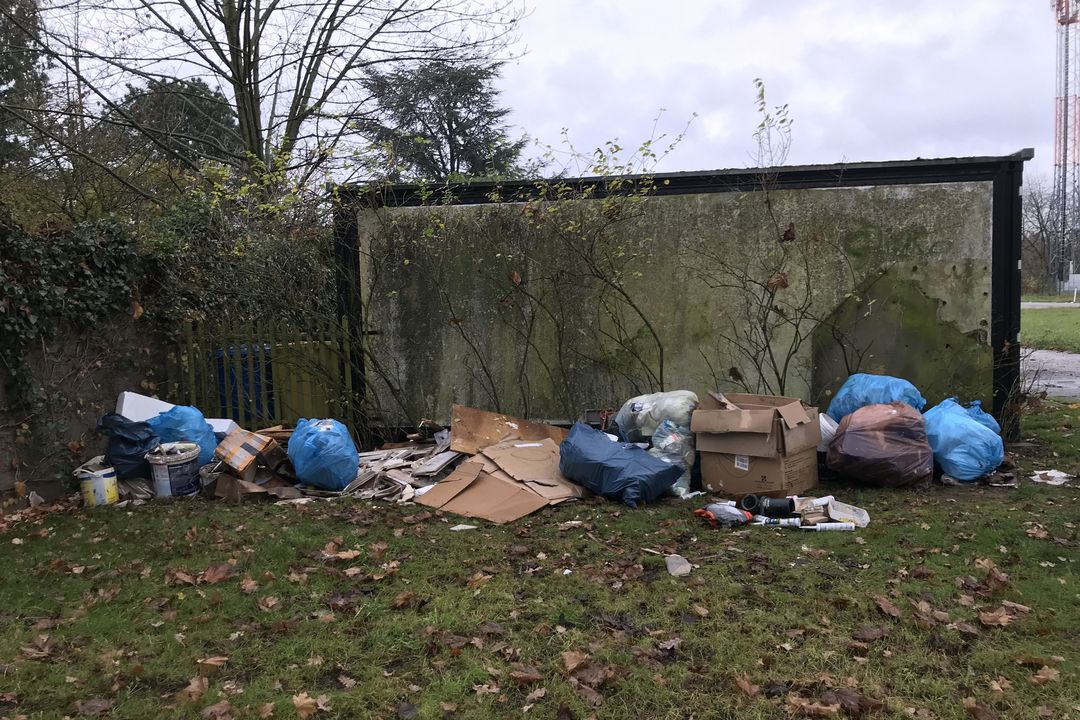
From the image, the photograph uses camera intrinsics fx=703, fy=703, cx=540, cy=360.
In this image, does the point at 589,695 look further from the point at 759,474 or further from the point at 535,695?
the point at 759,474

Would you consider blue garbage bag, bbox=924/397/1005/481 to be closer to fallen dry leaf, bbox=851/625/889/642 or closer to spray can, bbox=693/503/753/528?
spray can, bbox=693/503/753/528

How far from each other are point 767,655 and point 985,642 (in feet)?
3.15

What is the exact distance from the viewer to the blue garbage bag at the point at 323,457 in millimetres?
5891

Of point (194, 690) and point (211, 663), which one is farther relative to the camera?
point (211, 663)

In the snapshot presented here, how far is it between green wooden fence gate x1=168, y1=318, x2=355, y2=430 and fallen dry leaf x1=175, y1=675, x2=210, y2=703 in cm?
482

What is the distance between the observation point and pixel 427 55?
12562 millimetres

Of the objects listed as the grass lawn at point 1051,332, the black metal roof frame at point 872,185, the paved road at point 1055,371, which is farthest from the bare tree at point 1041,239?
the black metal roof frame at point 872,185

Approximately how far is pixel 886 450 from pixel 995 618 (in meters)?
2.47

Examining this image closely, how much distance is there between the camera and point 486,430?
22.1 feet

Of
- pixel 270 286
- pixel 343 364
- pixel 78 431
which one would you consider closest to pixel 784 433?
pixel 343 364

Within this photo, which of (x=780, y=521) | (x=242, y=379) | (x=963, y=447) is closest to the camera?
(x=780, y=521)

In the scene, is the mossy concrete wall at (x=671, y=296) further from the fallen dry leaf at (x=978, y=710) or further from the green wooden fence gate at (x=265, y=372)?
the fallen dry leaf at (x=978, y=710)

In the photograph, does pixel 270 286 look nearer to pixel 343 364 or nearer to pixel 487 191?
pixel 343 364

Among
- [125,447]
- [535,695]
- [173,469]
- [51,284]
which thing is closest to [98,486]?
[125,447]
